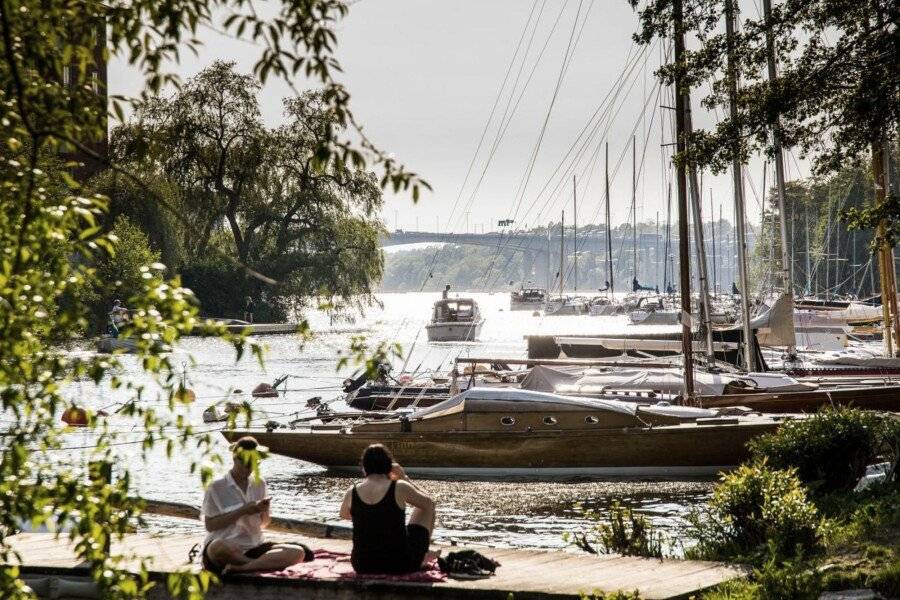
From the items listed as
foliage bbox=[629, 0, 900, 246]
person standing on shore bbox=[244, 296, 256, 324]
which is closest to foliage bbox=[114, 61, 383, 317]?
person standing on shore bbox=[244, 296, 256, 324]

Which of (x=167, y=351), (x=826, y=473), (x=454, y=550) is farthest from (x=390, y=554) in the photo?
(x=826, y=473)

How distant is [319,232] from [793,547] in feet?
210

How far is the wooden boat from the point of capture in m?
Result: 21.7

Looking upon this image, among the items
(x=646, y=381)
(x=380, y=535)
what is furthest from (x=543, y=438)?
(x=380, y=535)

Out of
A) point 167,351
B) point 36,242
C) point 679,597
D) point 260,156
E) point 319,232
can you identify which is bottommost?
point 679,597

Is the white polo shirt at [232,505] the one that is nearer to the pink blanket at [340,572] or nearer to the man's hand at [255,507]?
the man's hand at [255,507]

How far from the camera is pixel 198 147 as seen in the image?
7150cm

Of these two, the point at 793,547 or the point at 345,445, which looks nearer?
the point at 793,547

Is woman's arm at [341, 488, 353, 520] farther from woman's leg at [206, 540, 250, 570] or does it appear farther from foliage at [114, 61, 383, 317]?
foliage at [114, 61, 383, 317]

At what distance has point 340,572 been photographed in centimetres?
1005

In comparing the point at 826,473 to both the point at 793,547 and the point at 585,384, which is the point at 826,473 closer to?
the point at 793,547

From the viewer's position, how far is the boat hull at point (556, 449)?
21.6m

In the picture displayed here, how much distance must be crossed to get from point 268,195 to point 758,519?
64.4m

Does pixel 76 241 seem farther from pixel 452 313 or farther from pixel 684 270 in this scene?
pixel 452 313
